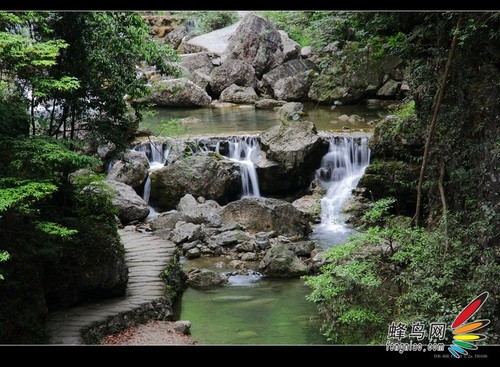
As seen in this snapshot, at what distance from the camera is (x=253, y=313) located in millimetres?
7887

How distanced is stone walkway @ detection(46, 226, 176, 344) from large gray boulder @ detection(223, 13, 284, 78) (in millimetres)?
9324

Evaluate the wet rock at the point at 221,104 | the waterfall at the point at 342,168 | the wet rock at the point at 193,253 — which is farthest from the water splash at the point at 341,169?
the wet rock at the point at 221,104

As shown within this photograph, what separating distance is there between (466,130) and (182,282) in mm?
4940

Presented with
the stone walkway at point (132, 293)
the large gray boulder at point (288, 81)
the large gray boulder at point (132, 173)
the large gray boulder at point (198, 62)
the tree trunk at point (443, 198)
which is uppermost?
the large gray boulder at point (198, 62)

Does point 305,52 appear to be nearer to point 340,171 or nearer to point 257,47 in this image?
point 257,47

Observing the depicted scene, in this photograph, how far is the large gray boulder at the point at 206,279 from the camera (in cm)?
909

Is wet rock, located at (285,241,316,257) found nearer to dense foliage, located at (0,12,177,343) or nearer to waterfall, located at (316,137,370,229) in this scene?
waterfall, located at (316,137,370,229)

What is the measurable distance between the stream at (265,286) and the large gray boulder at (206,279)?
0.14m

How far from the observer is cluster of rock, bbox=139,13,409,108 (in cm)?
1817

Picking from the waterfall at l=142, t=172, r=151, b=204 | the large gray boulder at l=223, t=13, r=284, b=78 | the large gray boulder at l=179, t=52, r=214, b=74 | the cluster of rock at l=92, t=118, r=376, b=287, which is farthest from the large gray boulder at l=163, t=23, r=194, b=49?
the waterfall at l=142, t=172, r=151, b=204

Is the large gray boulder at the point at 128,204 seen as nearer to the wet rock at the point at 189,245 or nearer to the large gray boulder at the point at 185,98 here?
the wet rock at the point at 189,245

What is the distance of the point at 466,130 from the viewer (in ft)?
21.3

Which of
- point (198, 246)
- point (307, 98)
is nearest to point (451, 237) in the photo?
point (198, 246)

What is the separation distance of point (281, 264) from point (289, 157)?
4.45 meters
